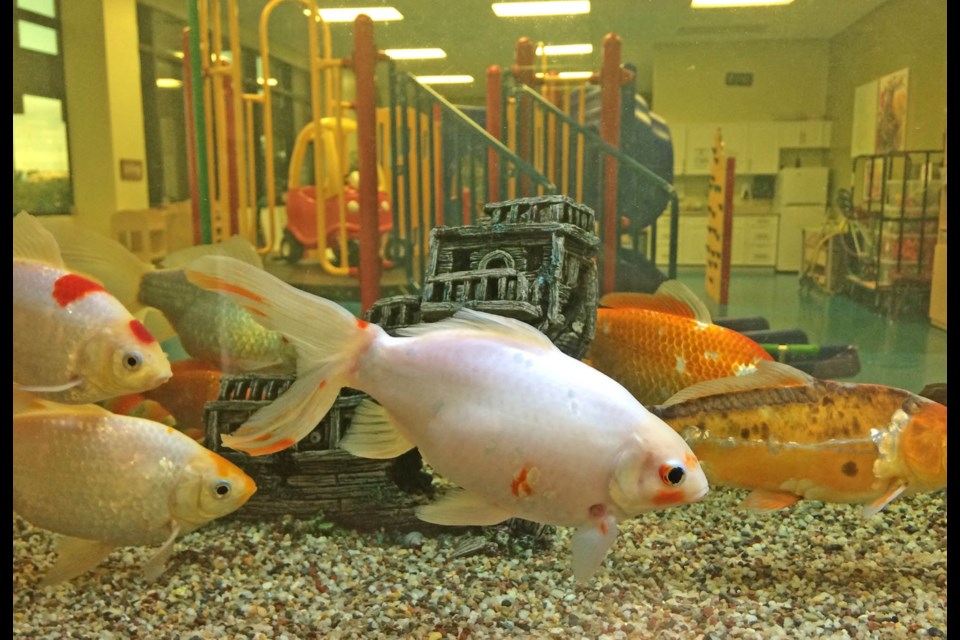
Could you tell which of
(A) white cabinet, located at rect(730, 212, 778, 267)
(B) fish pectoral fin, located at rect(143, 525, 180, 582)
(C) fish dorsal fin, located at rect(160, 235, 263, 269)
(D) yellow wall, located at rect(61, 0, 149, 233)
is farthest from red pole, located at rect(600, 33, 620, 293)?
(B) fish pectoral fin, located at rect(143, 525, 180, 582)

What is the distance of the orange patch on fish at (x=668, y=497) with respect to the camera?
3.37ft

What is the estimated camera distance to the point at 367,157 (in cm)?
158

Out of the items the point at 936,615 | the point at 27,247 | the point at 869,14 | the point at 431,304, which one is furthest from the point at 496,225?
the point at 936,615

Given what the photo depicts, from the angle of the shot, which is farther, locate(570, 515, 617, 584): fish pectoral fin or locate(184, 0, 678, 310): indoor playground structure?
locate(184, 0, 678, 310): indoor playground structure

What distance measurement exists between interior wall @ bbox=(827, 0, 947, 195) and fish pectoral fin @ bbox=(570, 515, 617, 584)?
0.91m

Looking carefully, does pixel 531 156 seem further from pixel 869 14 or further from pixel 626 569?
pixel 626 569

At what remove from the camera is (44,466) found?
1.60 meters

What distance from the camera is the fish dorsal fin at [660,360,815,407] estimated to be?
1.51m

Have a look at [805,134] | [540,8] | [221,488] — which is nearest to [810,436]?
[805,134]

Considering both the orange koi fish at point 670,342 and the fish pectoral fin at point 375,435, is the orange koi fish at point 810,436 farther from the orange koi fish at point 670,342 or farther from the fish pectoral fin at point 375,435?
the fish pectoral fin at point 375,435

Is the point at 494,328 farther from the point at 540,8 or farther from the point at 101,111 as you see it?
the point at 101,111

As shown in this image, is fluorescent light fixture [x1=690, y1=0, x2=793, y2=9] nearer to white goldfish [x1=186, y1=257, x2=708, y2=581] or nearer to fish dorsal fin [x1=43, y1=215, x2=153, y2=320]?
white goldfish [x1=186, y1=257, x2=708, y2=581]

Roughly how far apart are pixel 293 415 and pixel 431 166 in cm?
66

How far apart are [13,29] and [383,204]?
91 centimetres
